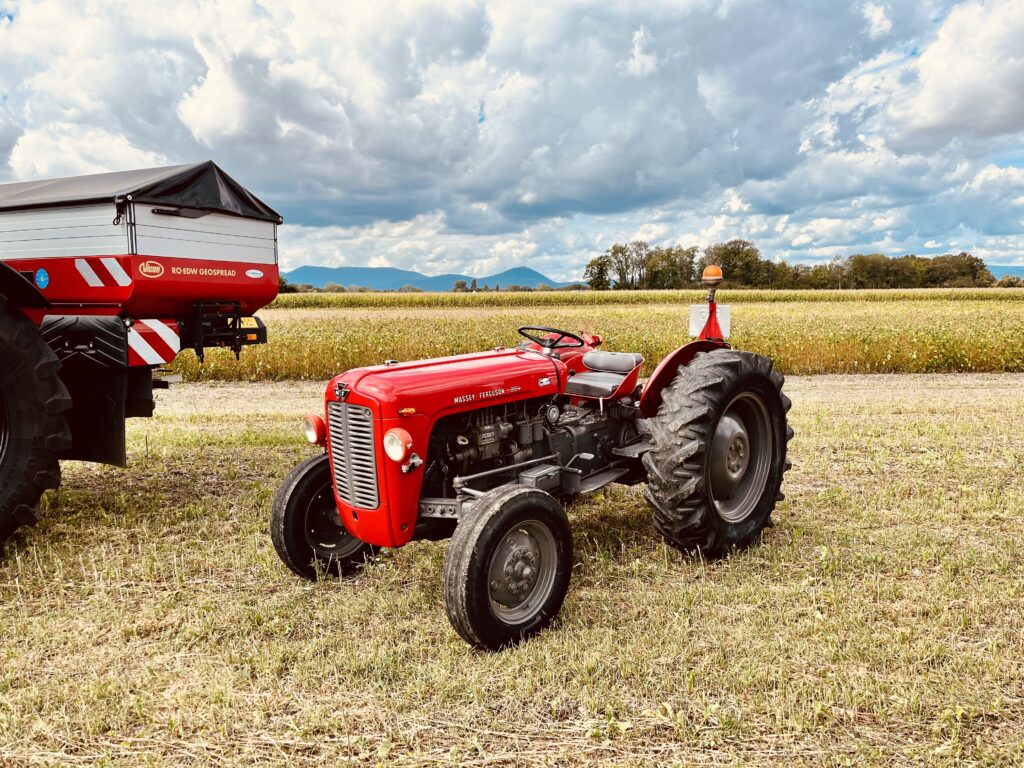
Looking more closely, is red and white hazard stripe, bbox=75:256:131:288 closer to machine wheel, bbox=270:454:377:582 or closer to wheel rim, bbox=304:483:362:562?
machine wheel, bbox=270:454:377:582

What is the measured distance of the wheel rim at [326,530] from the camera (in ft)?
→ 13.7

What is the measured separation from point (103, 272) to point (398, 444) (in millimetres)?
3006

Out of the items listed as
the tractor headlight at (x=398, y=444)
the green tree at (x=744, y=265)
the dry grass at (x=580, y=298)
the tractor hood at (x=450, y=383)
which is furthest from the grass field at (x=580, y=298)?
the tractor headlight at (x=398, y=444)

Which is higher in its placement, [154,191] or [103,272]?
→ [154,191]

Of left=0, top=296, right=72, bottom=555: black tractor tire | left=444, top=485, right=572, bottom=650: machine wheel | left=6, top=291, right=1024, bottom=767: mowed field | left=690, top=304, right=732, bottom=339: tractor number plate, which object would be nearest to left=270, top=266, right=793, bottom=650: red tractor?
left=444, top=485, right=572, bottom=650: machine wheel

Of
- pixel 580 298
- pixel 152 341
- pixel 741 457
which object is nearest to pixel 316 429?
pixel 152 341

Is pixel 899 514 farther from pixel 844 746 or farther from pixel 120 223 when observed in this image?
pixel 120 223

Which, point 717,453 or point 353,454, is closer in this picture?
point 353,454

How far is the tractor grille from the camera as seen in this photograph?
11.8 ft

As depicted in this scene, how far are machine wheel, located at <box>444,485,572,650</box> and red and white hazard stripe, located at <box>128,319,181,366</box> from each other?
3.04 m

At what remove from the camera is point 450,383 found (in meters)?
3.74

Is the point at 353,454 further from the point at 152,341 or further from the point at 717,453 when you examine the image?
the point at 152,341

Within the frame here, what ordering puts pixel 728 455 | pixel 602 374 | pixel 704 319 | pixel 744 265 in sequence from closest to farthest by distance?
pixel 728 455, pixel 602 374, pixel 704 319, pixel 744 265

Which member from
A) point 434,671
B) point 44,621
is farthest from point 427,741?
point 44,621
